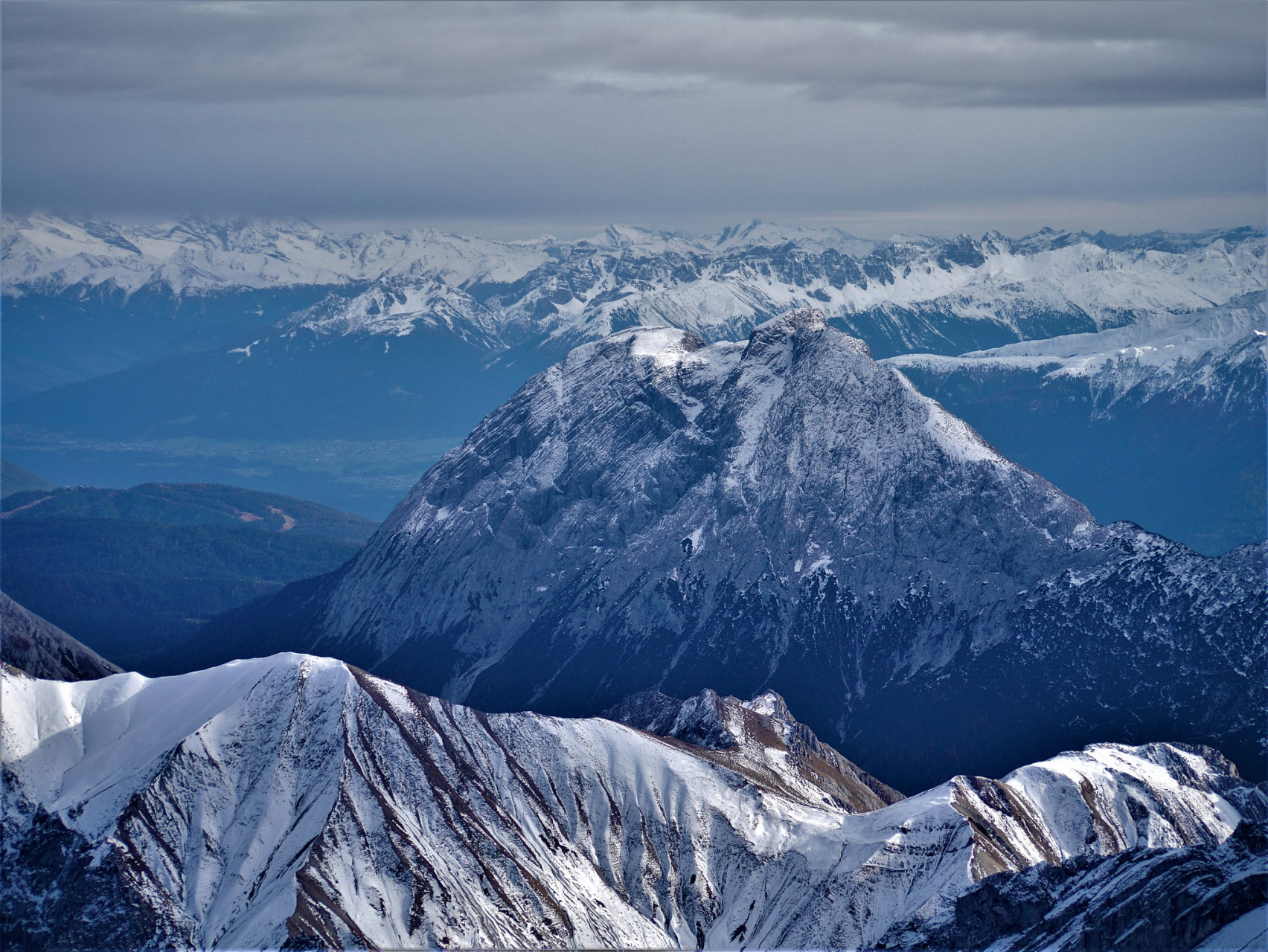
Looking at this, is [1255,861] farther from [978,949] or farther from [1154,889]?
[978,949]

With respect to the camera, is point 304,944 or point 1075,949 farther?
point 304,944

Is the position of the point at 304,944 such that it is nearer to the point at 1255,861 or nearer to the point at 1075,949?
the point at 1075,949

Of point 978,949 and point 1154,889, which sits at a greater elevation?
point 1154,889

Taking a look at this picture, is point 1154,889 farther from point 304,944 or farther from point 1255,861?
point 304,944

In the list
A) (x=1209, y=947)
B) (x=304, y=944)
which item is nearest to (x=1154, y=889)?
(x=1209, y=947)

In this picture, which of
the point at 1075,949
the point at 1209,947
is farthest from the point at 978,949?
the point at 1209,947

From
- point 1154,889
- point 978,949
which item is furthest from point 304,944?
point 1154,889

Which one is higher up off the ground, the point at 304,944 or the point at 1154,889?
the point at 1154,889
